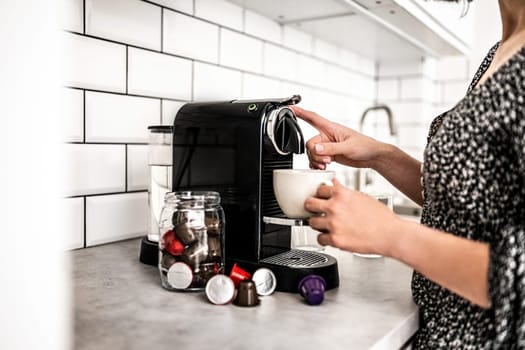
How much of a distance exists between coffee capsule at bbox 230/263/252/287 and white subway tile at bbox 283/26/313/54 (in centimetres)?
91

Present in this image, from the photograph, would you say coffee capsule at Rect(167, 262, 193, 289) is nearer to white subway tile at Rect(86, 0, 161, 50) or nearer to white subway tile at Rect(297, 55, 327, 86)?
white subway tile at Rect(86, 0, 161, 50)

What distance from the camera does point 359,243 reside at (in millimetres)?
645

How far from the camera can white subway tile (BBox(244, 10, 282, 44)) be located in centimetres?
133

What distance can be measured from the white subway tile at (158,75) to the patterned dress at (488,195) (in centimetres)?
→ 64

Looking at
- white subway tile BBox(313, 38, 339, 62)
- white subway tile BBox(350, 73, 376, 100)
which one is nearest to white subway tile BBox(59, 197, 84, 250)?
white subway tile BBox(313, 38, 339, 62)

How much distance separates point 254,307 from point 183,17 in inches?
28.1

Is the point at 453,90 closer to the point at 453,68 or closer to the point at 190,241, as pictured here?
the point at 453,68

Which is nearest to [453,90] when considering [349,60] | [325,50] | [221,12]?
[349,60]

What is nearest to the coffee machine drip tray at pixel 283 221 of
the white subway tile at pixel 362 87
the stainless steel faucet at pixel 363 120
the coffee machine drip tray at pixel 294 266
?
the coffee machine drip tray at pixel 294 266

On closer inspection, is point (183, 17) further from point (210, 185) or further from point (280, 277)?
point (280, 277)

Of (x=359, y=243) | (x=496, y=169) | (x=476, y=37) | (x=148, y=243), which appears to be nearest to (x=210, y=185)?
(x=148, y=243)

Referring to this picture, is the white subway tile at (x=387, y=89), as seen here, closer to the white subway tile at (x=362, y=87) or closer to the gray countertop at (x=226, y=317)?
the white subway tile at (x=362, y=87)

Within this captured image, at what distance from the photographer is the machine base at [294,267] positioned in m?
0.77

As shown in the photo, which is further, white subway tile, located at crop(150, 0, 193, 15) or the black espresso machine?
white subway tile, located at crop(150, 0, 193, 15)
